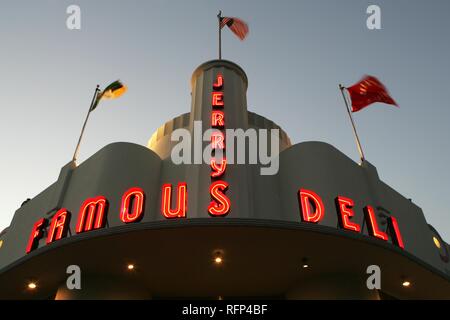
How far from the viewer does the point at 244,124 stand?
24656 mm

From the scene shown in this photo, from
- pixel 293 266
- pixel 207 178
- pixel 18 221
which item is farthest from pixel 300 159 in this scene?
pixel 18 221

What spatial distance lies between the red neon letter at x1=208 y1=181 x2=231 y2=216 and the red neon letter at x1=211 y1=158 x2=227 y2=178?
4.98 feet

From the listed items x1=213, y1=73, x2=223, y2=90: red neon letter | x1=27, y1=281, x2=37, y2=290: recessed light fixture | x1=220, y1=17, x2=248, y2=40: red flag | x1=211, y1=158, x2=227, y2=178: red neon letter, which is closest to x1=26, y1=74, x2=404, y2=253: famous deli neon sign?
x1=27, y1=281, x2=37, y2=290: recessed light fixture

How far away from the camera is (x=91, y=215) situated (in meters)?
17.4

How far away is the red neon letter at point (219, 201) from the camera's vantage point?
57.5 feet

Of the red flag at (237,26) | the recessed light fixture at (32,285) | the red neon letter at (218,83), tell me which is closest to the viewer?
the recessed light fixture at (32,285)

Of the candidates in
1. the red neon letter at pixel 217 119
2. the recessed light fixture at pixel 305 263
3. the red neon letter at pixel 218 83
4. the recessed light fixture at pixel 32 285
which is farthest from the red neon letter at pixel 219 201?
the red neon letter at pixel 218 83

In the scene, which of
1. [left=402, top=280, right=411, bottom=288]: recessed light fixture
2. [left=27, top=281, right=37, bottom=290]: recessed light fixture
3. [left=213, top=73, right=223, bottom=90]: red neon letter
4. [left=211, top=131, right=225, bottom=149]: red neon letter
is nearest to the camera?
[left=27, top=281, right=37, bottom=290]: recessed light fixture

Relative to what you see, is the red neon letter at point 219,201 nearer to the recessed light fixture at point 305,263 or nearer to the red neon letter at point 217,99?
the recessed light fixture at point 305,263

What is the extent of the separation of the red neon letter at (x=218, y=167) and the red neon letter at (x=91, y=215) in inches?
222

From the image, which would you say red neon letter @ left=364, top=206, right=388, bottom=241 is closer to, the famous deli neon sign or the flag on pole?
the famous deli neon sign

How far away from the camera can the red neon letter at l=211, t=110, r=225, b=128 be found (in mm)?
23594

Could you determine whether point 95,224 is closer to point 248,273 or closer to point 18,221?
point 248,273

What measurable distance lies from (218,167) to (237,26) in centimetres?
1360
